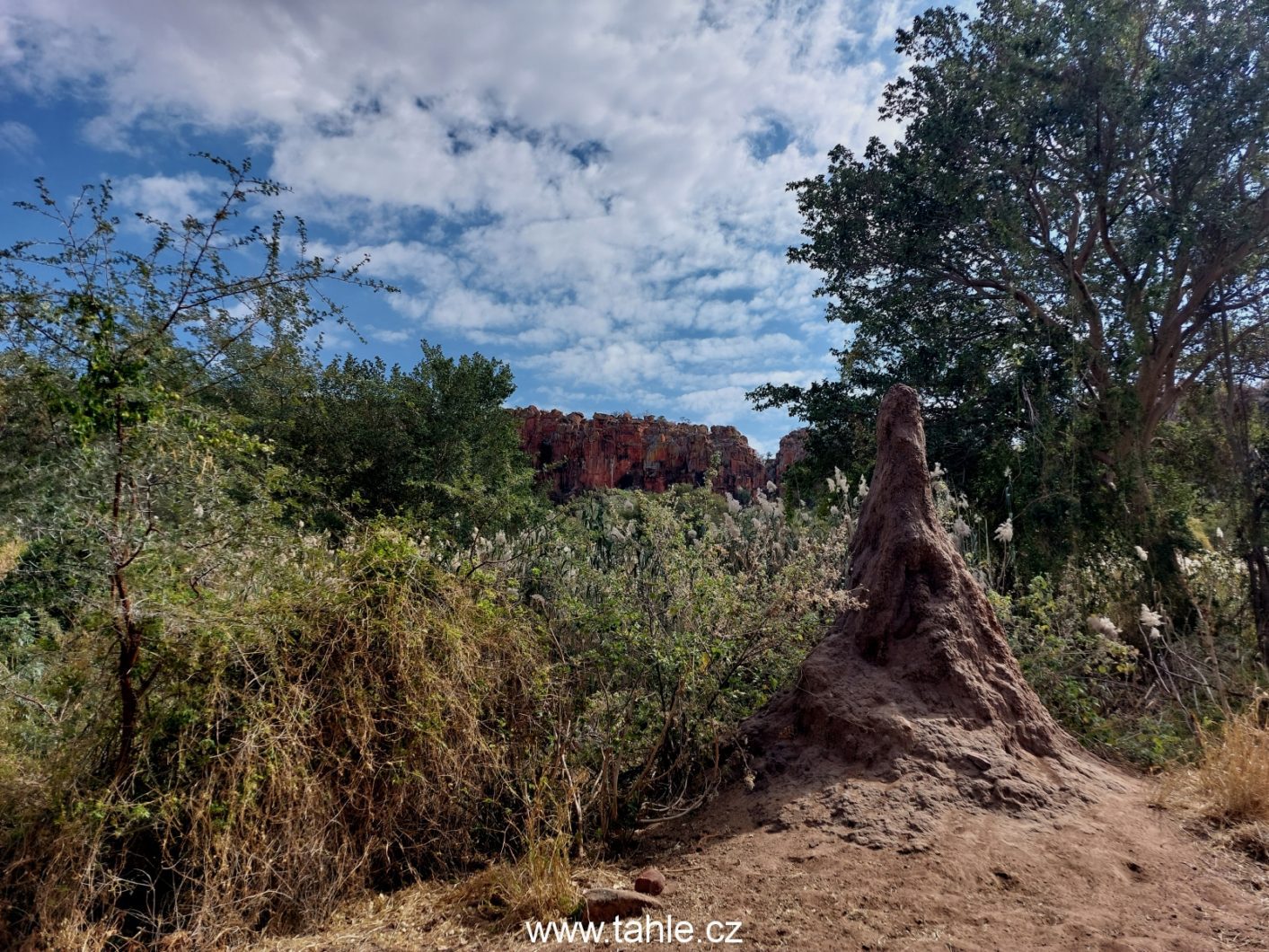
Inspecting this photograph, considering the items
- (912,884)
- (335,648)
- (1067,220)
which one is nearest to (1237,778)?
(912,884)

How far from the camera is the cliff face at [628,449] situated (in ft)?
218

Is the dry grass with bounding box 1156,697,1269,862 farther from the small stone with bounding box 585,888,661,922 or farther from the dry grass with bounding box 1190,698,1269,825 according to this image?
the small stone with bounding box 585,888,661,922

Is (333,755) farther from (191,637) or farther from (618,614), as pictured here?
(618,614)

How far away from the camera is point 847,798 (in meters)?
3.46

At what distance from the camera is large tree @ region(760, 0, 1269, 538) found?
31.6 ft

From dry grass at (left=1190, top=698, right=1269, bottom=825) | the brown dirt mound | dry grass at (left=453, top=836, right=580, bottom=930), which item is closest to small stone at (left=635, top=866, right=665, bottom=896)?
dry grass at (left=453, top=836, right=580, bottom=930)

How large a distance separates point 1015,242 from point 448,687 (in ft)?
33.9

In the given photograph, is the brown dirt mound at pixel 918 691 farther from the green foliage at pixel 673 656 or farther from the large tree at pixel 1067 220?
the large tree at pixel 1067 220

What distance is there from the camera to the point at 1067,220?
1145 cm

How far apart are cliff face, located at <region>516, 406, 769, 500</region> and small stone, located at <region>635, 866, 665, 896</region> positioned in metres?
61.6

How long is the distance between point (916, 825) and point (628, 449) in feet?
215

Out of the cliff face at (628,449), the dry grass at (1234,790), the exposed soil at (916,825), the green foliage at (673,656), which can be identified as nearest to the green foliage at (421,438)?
the green foliage at (673,656)

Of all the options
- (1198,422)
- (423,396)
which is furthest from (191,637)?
(423,396)

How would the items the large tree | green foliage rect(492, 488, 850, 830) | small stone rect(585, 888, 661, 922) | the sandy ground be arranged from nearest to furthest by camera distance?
the sandy ground
small stone rect(585, 888, 661, 922)
green foliage rect(492, 488, 850, 830)
the large tree
